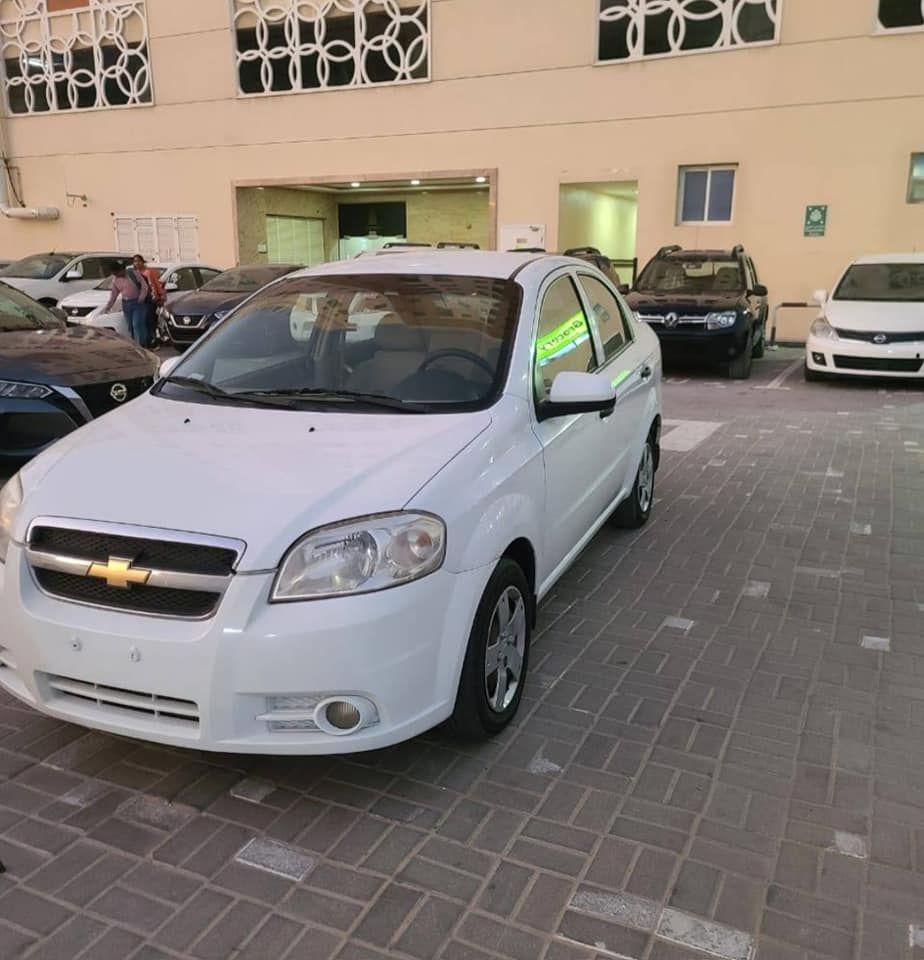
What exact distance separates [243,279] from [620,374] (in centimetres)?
1241

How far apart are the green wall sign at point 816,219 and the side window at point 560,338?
14.4 meters

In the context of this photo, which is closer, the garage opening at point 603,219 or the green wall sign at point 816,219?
the green wall sign at point 816,219

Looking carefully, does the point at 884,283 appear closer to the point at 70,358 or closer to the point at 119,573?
the point at 70,358

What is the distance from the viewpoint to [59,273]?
16594mm

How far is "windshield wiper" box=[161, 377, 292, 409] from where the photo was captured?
3.42 metres

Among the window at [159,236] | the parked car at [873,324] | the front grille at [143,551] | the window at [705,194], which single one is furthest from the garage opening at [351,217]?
the front grille at [143,551]

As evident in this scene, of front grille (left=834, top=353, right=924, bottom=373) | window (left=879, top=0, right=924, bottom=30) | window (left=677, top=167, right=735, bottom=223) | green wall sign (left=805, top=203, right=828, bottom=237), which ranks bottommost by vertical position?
front grille (left=834, top=353, right=924, bottom=373)

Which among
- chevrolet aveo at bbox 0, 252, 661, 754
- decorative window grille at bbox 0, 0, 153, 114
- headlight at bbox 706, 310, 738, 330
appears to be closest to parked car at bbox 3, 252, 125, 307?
decorative window grille at bbox 0, 0, 153, 114

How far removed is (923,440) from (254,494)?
24.8 ft

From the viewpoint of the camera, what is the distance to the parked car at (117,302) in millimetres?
14945

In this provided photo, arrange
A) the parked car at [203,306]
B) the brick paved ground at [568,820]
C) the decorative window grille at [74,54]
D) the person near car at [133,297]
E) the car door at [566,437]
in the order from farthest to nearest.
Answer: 1. the decorative window grille at [74,54]
2. the person near car at [133,297]
3. the parked car at [203,306]
4. the car door at [566,437]
5. the brick paved ground at [568,820]

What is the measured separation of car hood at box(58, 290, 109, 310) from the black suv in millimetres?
9441

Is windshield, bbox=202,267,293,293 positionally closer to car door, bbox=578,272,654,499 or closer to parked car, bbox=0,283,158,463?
parked car, bbox=0,283,158,463

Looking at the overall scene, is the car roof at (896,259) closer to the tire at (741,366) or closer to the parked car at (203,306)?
the tire at (741,366)
